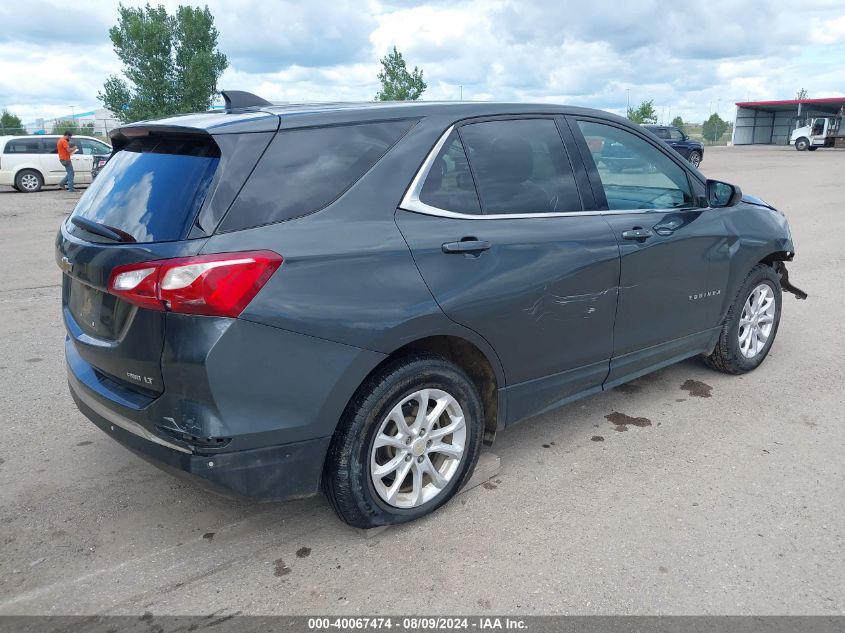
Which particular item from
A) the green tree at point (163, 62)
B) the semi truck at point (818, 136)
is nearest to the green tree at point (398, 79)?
the green tree at point (163, 62)

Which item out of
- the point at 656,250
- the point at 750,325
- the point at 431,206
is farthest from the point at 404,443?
the point at 750,325

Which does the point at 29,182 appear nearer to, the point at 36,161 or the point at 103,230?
the point at 36,161

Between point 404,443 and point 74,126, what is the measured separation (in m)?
45.6

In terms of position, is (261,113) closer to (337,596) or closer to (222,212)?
(222,212)

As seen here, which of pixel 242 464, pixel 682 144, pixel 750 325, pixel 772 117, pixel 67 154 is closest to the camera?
pixel 242 464

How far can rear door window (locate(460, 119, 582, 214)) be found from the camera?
10.6ft

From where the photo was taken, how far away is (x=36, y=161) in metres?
20.3

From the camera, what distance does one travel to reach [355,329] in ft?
8.71

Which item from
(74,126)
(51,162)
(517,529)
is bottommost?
(517,529)

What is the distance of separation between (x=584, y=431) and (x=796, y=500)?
3.77ft

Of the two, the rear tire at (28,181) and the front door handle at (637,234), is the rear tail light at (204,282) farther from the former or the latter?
the rear tire at (28,181)

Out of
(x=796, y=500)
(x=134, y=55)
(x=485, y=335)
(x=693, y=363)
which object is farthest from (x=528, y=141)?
(x=134, y=55)

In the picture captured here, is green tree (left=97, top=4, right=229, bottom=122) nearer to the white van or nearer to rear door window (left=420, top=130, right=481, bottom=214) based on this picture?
the white van

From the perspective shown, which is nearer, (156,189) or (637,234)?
(156,189)
